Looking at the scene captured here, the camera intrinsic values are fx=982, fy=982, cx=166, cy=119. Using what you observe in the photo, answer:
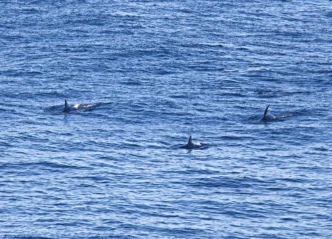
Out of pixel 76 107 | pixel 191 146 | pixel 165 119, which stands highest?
pixel 191 146

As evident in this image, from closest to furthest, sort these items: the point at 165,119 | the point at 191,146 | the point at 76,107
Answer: the point at 191,146 → the point at 165,119 → the point at 76,107

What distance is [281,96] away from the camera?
110500 mm

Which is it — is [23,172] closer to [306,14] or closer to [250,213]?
[250,213]

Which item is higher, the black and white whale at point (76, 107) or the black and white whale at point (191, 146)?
the black and white whale at point (191, 146)

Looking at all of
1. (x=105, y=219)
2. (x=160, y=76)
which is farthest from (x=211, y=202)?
(x=160, y=76)

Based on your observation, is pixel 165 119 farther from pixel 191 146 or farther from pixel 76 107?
pixel 191 146

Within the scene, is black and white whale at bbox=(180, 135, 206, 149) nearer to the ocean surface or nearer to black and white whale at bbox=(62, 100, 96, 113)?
the ocean surface

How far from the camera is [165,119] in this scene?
10219 centimetres

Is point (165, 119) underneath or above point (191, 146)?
underneath

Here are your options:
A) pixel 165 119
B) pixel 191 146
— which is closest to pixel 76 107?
pixel 165 119

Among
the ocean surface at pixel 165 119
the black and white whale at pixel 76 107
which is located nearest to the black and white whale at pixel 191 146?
the ocean surface at pixel 165 119

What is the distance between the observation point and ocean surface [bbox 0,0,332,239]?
77.1 metres

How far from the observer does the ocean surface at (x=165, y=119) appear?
77.1 m

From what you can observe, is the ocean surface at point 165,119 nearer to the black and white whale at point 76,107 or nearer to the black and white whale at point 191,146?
the black and white whale at point 76,107
